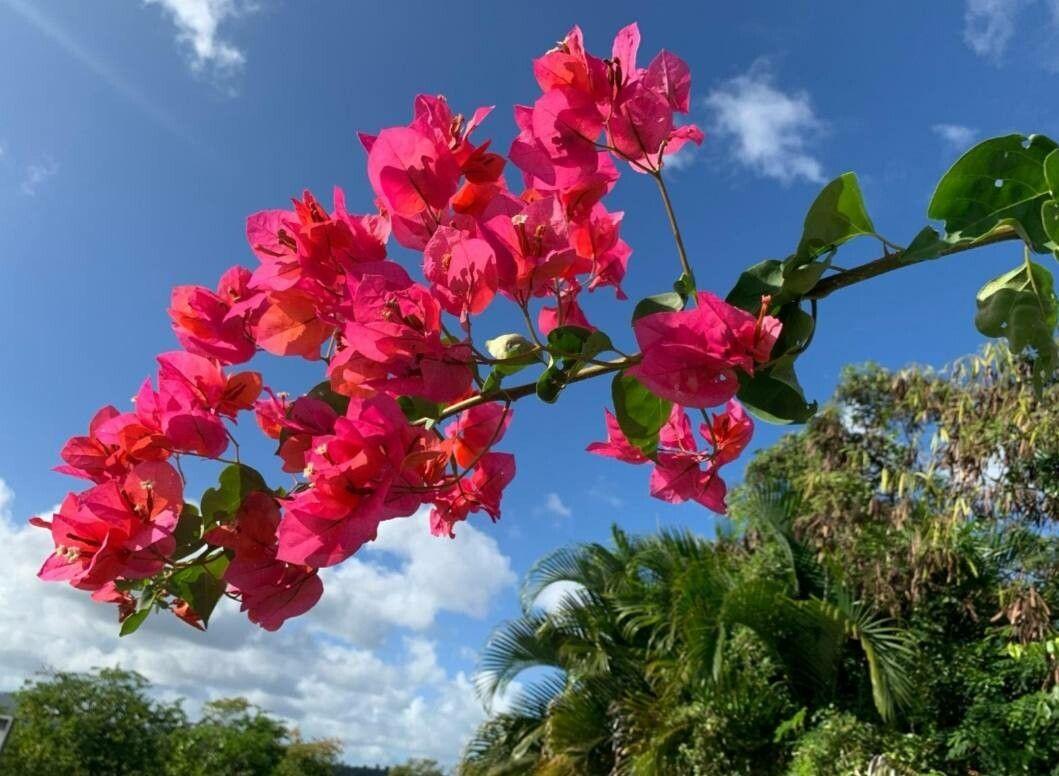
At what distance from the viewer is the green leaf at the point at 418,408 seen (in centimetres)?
42

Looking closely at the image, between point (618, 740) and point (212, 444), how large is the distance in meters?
4.71

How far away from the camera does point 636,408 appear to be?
0.42m

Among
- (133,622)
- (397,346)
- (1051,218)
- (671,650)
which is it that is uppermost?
(671,650)

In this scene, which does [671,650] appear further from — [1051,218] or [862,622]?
[1051,218]

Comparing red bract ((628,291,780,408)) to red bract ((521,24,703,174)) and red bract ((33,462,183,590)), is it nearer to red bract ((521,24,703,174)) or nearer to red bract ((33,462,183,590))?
red bract ((521,24,703,174))

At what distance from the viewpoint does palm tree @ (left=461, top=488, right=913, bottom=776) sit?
428cm

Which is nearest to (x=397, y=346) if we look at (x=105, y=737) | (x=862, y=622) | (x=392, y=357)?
(x=392, y=357)

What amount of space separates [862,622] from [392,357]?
454 cm

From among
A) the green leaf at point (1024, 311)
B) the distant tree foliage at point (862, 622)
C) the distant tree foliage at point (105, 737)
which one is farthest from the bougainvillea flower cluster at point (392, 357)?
the distant tree foliage at point (105, 737)

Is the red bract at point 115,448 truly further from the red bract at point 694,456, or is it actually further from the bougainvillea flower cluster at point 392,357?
the red bract at point 694,456

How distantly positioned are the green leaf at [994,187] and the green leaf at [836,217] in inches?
1.5

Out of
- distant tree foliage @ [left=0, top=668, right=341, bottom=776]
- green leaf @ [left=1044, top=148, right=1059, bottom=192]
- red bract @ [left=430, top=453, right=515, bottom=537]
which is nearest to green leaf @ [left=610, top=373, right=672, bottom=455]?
red bract @ [left=430, top=453, right=515, bottom=537]

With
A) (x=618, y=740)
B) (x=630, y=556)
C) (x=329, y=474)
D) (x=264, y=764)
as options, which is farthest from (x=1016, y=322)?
(x=264, y=764)

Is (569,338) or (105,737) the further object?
(105,737)
